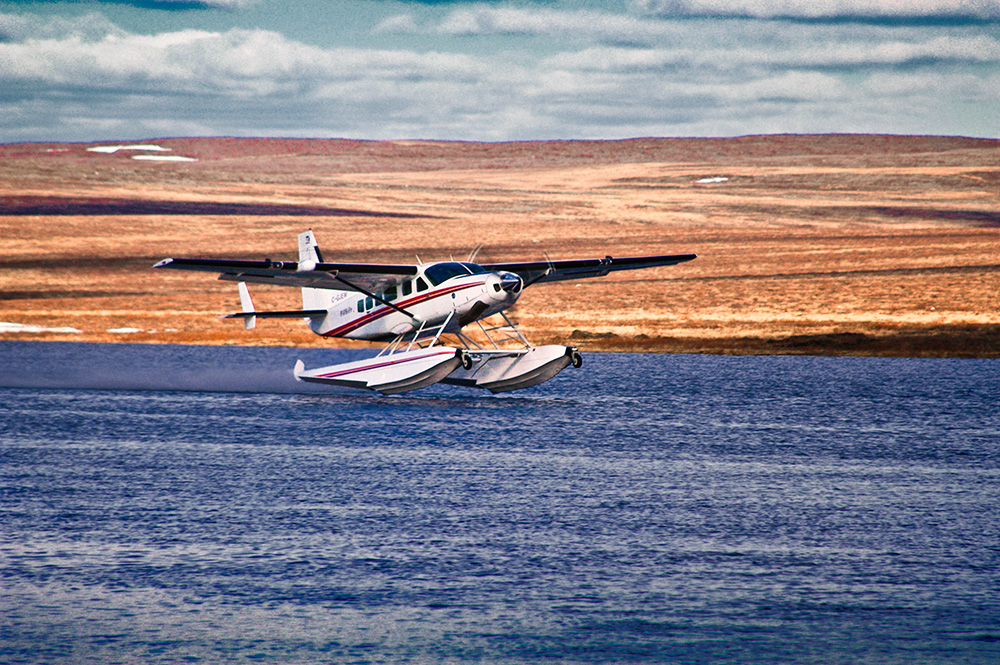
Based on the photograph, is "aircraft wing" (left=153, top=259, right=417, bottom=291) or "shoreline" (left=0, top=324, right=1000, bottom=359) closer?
"aircraft wing" (left=153, top=259, right=417, bottom=291)

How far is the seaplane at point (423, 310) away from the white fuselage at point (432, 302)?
2cm

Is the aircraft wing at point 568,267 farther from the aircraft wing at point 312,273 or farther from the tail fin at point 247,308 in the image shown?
the tail fin at point 247,308

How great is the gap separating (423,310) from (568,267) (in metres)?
4.39

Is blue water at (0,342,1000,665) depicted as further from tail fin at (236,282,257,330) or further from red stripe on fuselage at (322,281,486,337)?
tail fin at (236,282,257,330)

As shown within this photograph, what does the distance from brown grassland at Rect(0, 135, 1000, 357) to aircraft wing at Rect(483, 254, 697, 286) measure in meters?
18.3

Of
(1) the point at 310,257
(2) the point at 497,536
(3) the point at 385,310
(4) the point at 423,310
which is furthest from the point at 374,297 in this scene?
(2) the point at 497,536

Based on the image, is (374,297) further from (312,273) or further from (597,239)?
(597,239)

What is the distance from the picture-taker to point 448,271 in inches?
1025

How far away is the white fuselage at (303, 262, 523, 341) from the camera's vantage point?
25.0 metres

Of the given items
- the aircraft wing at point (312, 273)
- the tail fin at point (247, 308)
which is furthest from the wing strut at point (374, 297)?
the tail fin at point (247, 308)

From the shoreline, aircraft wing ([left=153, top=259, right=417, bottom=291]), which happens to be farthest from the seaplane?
the shoreline

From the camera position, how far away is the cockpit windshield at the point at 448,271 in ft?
84.3

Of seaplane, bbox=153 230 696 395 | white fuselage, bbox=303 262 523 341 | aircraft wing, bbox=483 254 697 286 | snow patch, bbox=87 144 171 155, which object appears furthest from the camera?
snow patch, bbox=87 144 171 155

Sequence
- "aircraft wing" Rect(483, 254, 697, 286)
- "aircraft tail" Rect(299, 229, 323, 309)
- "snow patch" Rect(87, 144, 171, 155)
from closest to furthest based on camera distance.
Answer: "aircraft wing" Rect(483, 254, 697, 286) → "aircraft tail" Rect(299, 229, 323, 309) → "snow patch" Rect(87, 144, 171, 155)
